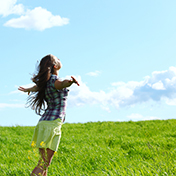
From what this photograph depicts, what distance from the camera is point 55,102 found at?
4.25 m

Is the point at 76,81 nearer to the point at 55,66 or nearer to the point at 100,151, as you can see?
the point at 55,66

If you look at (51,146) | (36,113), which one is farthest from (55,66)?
(51,146)

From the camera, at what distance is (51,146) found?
409cm

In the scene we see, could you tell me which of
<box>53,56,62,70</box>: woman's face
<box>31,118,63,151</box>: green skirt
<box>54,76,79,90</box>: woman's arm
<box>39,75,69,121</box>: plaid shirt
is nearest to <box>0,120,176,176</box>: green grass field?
<box>31,118,63,151</box>: green skirt

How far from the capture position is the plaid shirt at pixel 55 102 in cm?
418

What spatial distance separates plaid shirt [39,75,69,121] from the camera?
165 inches

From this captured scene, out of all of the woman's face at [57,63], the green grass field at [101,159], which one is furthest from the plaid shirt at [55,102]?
the green grass field at [101,159]

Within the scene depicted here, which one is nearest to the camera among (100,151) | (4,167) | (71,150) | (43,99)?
(43,99)

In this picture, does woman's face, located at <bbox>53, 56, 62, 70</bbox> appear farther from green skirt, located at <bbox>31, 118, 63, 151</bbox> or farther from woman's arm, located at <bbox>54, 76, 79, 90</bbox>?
green skirt, located at <bbox>31, 118, 63, 151</bbox>

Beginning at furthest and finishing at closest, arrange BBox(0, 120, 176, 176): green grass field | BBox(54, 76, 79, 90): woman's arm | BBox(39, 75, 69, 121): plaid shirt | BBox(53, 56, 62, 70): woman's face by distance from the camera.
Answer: BBox(53, 56, 62, 70): woman's face < BBox(39, 75, 69, 121): plaid shirt < BBox(0, 120, 176, 176): green grass field < BBox(54, 76, 79, 90): woman's arm

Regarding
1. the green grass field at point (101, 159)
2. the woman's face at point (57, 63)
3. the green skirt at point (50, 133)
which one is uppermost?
the woman's face at point (57, 63)

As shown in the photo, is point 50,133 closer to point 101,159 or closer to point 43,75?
point 43,75

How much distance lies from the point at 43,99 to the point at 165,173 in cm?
250

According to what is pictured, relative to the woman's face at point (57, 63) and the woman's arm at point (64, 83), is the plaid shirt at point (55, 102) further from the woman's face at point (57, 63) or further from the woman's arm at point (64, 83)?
the woman's face at point (57, 63)
